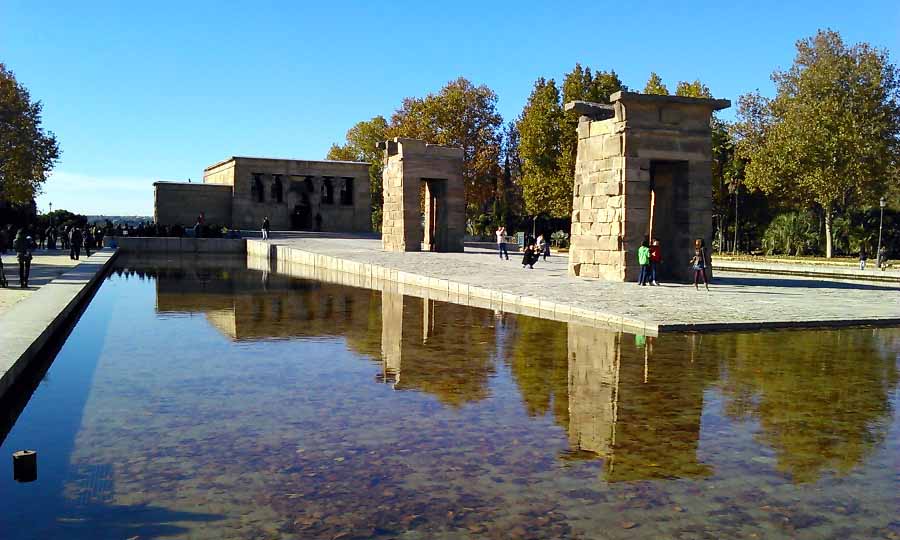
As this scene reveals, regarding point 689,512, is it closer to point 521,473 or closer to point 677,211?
point 521,473

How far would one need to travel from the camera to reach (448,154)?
33781 millimetres

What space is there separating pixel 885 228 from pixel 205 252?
38.5 metres

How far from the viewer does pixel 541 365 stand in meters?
9.24

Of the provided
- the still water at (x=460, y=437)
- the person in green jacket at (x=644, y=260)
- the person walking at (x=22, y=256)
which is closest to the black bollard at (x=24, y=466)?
the still water at (x=460, y=437)

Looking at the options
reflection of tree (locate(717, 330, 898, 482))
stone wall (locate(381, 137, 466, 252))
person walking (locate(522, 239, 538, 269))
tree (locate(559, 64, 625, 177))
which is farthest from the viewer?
tree (locate(559, 64, 625, 177))

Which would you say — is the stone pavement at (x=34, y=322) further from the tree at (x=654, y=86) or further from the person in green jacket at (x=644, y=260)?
the tree at (x=654, y=86)

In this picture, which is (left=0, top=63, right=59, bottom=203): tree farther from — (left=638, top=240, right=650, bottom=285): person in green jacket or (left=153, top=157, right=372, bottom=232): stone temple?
(left=638, top=240, right=650, bottom=285): person in green jacket

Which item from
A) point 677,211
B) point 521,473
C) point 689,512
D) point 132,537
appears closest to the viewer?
point 132,537

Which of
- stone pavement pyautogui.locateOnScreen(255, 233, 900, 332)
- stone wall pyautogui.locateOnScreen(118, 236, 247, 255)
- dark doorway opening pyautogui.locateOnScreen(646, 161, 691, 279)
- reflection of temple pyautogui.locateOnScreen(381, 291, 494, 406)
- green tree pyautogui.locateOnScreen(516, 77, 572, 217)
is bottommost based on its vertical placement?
reflection of temple pyautogui.locateOnScreen(381, 291, 494, 406)

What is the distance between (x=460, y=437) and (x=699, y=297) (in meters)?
11.4

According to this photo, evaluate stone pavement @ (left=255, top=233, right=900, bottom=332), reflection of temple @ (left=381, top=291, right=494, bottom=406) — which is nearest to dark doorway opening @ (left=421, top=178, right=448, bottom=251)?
stone pavement @ (left=255, top=233, right=900, bottom=332)

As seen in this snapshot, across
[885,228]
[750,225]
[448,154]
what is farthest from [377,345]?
[750,225]

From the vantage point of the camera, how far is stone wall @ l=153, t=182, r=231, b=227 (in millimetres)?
48969

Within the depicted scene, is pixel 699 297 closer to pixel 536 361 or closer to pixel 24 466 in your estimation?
pixel 536 361
